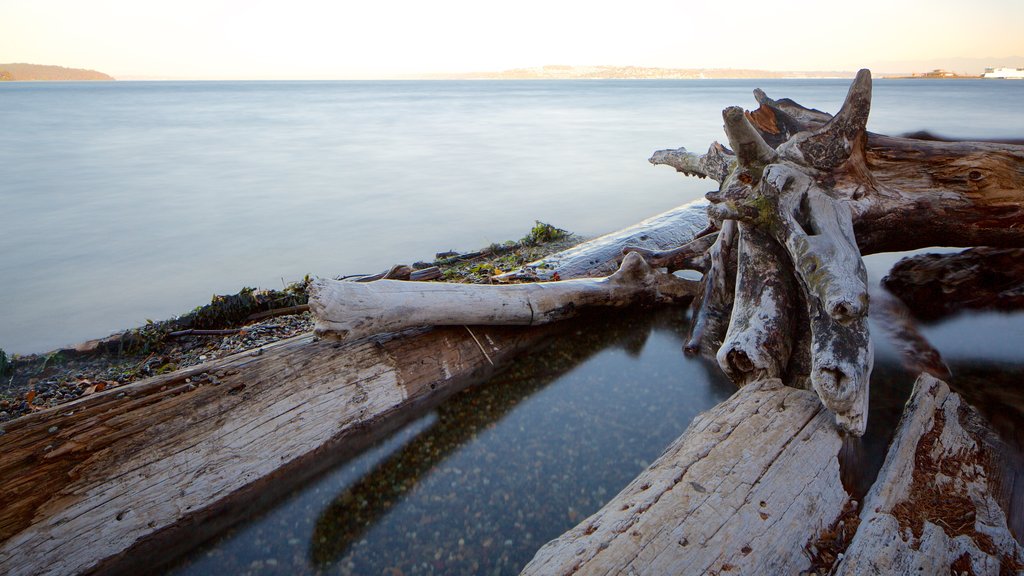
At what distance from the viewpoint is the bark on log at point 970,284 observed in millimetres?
5574

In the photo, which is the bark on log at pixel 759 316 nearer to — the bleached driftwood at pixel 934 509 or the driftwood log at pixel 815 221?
the driftwood log at pixel 815 221

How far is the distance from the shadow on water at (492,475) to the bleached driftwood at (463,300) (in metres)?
0.45

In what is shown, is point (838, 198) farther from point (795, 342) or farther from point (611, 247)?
point (611, 247)

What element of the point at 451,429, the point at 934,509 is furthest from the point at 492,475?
the point at 934,509

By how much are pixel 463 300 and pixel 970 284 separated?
4.93m

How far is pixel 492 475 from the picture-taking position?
3404 millimetres

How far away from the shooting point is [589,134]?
24.6 meters

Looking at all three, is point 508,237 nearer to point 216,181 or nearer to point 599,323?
point 599,323

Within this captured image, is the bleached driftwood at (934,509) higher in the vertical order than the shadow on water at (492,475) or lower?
higher

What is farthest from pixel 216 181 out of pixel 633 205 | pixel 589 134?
pixel 589 134

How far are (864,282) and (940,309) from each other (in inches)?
121

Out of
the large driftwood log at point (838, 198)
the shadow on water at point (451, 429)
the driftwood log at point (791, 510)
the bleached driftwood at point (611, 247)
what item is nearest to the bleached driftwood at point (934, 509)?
the driftwood log at point (791, 510)

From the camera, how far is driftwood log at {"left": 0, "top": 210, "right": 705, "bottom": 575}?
2.62m

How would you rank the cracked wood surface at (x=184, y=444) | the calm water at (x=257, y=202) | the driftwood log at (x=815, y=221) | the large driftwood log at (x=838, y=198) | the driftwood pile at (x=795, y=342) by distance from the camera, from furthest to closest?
1. the calm water at (x=257, y=202)
2. the large driftwood log at (x=838, y=198)
3. the driftwood log at (x=815, y=221)
4. the cracked wood surface at (x=184, y=444)
5. the driftwood pile at (x=795, y=342)
